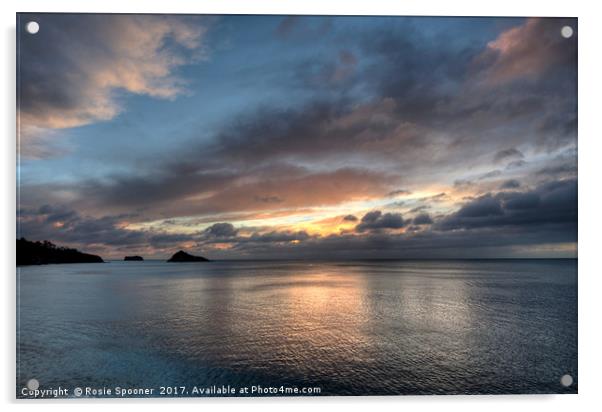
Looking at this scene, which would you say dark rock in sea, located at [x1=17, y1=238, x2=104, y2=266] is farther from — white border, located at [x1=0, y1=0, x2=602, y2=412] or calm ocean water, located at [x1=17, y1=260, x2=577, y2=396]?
calm ocean water, located at [x1=17, y1=260, x2=577, y2=396]

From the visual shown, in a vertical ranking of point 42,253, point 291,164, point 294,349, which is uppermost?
point 291,164

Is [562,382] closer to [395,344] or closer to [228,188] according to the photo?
[395,344]

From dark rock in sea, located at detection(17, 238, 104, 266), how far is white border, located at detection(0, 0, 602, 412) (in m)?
0.18

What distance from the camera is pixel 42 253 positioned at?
315 inches

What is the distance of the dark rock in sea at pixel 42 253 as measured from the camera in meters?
5.43

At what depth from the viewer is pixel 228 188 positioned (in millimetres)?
8516

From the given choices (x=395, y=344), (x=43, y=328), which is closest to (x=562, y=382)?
(x=395, y=344)
